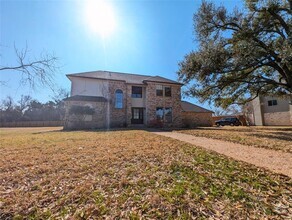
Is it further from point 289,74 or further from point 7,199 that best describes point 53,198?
point 289,74

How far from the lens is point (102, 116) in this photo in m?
16.8

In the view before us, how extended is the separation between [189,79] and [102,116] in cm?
961

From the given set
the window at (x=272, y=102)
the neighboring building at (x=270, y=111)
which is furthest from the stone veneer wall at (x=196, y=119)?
the window at (x=272, y=102)

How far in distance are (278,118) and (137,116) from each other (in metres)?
21.4

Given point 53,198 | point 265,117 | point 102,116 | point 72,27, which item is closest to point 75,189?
point 53,198

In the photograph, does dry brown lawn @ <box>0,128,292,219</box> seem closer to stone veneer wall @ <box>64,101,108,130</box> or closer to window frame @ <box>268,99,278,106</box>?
stone veneer wall @ <box>64,101,108,130</box>

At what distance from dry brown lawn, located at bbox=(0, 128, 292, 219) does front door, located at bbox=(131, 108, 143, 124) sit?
14.4 meters

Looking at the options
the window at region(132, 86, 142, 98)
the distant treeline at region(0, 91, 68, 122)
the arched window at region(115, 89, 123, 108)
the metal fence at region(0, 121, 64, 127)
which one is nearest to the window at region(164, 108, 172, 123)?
the window at region(132, 86, 142, 98)

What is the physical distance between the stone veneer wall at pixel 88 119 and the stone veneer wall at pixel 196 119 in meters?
10.4

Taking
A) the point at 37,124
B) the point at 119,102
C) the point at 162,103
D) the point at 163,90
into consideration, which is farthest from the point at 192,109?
the point at 37,124

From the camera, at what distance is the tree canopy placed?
424 inches

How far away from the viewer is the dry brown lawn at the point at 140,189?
2121 mm

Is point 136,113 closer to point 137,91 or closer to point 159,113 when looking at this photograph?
point 137,91

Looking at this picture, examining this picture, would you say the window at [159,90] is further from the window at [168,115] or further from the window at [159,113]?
the window at [168,115]
